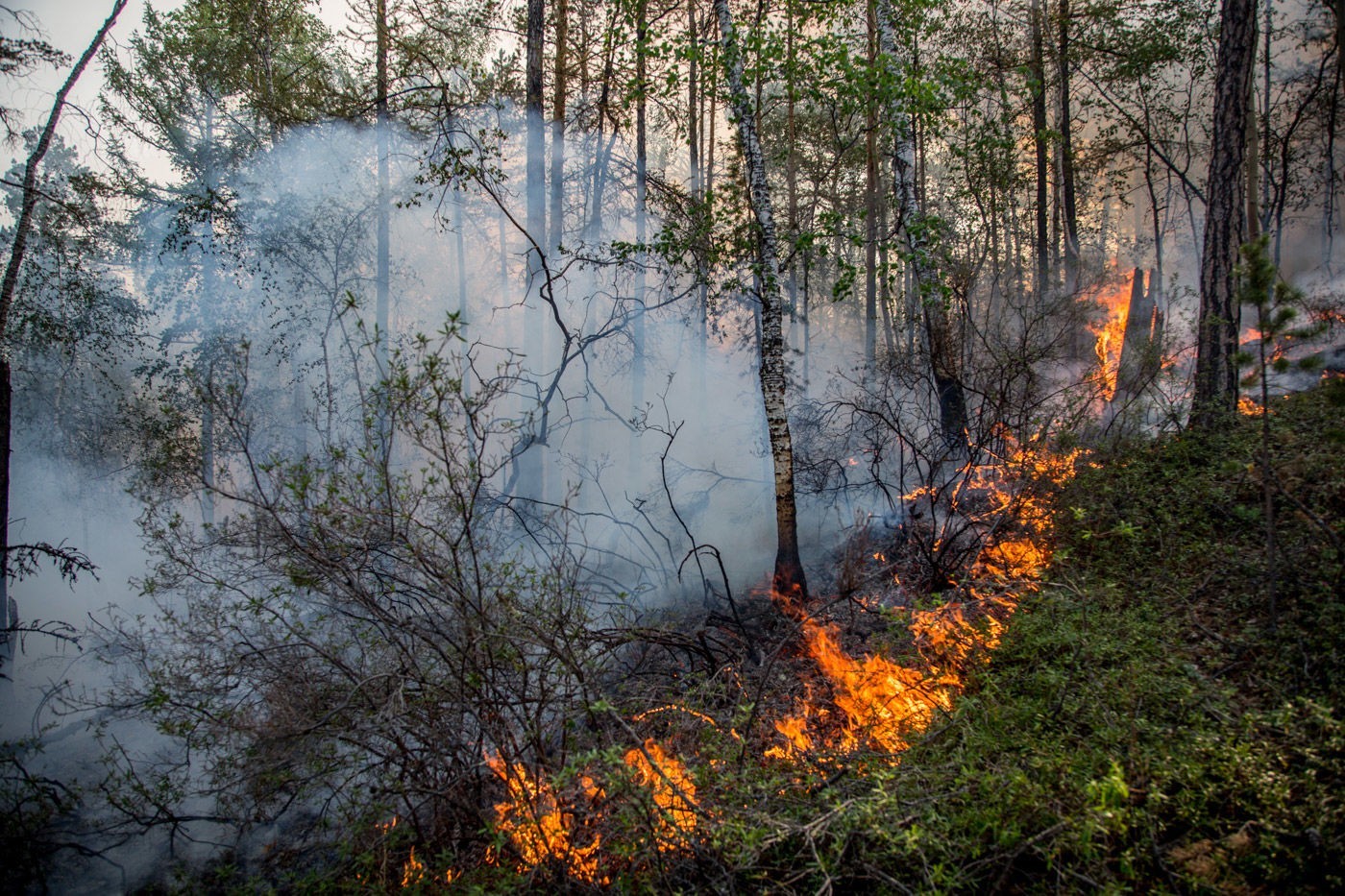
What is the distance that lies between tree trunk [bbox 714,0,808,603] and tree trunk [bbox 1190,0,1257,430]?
14.2ft

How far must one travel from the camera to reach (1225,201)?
6.54 metres

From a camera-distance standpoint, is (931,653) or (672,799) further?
(931,653)

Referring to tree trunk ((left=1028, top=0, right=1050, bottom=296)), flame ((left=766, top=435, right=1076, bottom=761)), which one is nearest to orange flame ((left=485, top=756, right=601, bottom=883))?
flame ((left=766, top=435, right=1076, bottom=761))

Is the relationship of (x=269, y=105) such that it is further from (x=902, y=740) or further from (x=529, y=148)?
(x=902, y=740)

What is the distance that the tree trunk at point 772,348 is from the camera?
6901 mm

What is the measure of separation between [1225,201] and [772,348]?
5.09 meters

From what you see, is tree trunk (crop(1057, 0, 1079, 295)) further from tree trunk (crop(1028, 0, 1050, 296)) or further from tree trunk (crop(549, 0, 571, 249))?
tree trunk (crop(549, 0, 571, 249))

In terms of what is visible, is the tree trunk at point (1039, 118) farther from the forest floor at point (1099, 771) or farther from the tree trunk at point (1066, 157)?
the forest floor at point (1099, 771)

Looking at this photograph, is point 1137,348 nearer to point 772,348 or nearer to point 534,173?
point 772,348

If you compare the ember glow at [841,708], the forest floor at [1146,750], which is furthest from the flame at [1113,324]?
the forest floor at [1146,750]

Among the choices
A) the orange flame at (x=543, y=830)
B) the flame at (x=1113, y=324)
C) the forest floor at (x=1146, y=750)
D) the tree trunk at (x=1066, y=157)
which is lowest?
the orange flame at (x=543, y=830)

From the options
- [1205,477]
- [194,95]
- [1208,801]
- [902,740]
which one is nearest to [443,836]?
[902,740]

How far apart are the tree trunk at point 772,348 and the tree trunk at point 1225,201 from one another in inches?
170

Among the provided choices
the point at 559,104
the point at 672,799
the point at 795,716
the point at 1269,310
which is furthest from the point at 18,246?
the point at 1269,310
